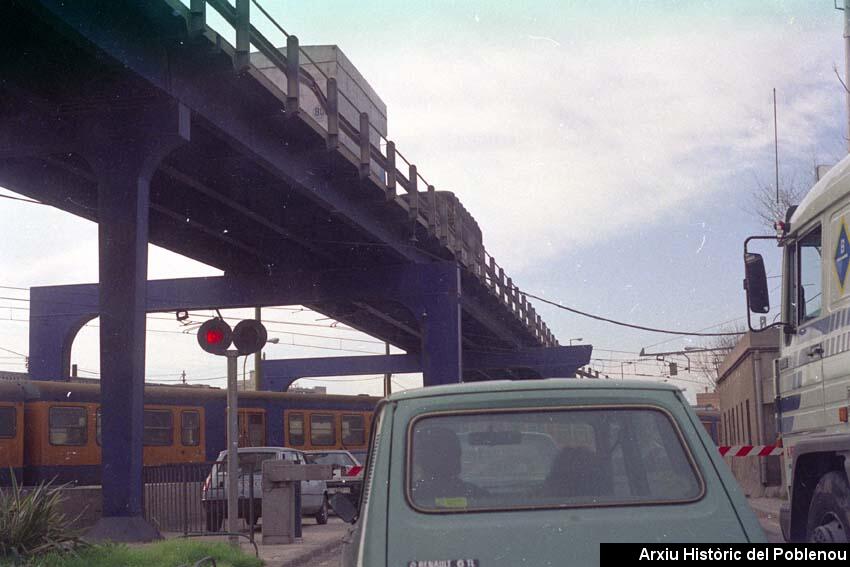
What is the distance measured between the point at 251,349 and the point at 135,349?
142 inches

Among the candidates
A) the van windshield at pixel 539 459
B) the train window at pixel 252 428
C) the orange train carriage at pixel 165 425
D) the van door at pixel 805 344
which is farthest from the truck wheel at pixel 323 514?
the van windshield at pixel 539 459

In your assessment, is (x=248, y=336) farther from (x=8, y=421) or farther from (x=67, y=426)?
(x=67, y=426)

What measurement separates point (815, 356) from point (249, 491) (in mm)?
13488

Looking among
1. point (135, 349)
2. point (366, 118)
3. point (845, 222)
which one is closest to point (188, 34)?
point (135, 349)

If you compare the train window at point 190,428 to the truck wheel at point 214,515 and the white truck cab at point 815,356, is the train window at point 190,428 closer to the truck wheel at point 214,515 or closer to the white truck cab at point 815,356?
the truck wheel at point 214,515

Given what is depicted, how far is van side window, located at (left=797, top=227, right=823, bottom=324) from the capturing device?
7250mm

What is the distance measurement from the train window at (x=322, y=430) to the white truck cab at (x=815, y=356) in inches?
1105

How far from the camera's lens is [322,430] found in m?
35.7

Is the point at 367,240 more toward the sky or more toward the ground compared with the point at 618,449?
more toward the sky

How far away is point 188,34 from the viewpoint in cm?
1591

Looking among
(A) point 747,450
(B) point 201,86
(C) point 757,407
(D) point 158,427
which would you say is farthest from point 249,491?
(C) point 757,407

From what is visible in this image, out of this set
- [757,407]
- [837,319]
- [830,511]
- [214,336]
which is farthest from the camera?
[757,407]

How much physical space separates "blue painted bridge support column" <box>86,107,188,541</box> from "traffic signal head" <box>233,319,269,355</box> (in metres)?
3.40

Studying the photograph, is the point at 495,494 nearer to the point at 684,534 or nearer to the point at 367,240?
the point at 684,534
